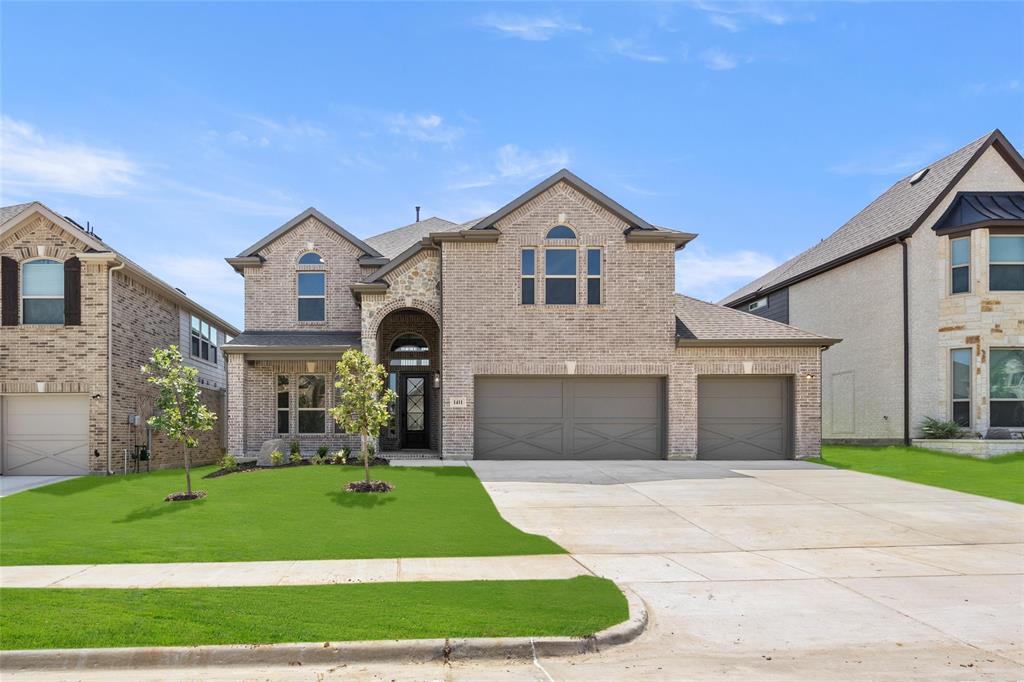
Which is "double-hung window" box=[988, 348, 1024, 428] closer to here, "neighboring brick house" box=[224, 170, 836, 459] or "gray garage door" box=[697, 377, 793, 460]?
"neighboring brick house" box=[224, 170, 836, 459]

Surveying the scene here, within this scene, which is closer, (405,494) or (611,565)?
(611,565)

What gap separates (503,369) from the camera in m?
20.1

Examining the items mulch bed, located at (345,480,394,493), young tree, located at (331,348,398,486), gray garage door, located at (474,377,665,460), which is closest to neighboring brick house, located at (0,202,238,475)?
young tree, located at (331,348,398,486)

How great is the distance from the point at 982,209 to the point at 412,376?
18.8 m

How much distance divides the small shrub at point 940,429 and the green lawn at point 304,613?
18067 mm

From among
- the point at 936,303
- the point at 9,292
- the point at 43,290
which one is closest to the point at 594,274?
the point at 936,303

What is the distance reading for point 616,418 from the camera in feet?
67.6

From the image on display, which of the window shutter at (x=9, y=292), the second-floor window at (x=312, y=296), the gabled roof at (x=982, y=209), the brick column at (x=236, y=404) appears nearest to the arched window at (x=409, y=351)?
the second-floor window at (x=312, y=296)

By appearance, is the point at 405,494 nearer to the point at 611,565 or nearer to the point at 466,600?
the point at 611,565

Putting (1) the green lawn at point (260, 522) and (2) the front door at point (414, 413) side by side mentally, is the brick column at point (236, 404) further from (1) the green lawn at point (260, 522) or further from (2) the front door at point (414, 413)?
(2) the front door at point (414, 413)

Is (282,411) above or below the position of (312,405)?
below

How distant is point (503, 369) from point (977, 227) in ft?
48.4

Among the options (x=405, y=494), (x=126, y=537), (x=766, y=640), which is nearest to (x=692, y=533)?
(x=766, y=640)

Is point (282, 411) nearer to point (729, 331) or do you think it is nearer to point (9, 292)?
point (9, 292)
